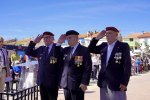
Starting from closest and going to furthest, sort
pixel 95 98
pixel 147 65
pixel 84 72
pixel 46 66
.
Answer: pixel 84 72, pixel 46 66, pixel 95 98, pixel 147 65

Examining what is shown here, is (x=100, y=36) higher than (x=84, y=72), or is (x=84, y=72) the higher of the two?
(x=100, y=36)

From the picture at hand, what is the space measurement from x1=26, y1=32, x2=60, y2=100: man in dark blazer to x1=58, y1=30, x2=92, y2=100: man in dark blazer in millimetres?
366

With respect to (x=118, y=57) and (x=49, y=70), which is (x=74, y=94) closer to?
(x=49, y=70)

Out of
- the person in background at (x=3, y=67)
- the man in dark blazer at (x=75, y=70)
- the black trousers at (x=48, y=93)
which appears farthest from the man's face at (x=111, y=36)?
the person in background at (x=3, y=67)

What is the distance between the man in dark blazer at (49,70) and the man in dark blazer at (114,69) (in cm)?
107

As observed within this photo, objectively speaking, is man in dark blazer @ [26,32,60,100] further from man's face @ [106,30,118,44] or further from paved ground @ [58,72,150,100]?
paved ground @ [58,72,150,100]

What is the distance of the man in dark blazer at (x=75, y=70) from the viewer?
21.5 ft

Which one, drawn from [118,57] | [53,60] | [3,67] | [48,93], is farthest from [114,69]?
[3,67]

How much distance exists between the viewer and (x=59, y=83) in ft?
22.8

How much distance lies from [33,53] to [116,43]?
1911 mm

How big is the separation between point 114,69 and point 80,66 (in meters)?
0.69

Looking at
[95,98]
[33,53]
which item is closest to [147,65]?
[95,98]

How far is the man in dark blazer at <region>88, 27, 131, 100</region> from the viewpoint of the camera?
20.2 ft

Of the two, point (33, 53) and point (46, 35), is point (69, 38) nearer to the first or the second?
point (46, 35)
